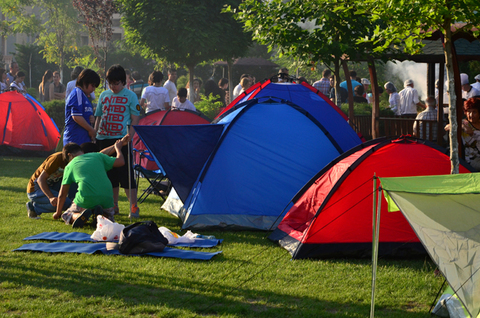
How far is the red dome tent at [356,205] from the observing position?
5031 millimetres

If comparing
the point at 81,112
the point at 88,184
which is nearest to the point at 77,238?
the point at 88,184

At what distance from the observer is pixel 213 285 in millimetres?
4262

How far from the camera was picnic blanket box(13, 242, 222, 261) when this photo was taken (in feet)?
16.5

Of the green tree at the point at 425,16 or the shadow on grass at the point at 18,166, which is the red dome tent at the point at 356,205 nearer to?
Answer: the green tree at the point at 425,16

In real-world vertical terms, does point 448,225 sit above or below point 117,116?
below

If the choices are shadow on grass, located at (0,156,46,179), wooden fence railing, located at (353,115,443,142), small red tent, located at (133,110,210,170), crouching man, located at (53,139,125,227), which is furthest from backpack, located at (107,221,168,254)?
shadow on grass, located at (0,156,46,179)

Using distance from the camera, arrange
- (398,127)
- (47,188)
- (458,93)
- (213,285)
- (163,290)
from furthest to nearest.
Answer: (398,127), (47,188), (458,93), (213,285), (163,290)

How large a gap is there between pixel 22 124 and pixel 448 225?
459 inches

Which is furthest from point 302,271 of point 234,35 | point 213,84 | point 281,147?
point 234,35

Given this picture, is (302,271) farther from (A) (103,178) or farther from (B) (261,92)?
(B) (261,92)

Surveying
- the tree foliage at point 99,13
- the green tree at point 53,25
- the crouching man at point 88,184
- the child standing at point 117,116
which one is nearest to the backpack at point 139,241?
the crouching man at point 88,184

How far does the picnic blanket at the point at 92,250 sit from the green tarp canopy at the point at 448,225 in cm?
221

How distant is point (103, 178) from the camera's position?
20.3ft

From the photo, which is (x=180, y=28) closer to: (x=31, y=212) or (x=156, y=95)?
(x=156, y=95)
